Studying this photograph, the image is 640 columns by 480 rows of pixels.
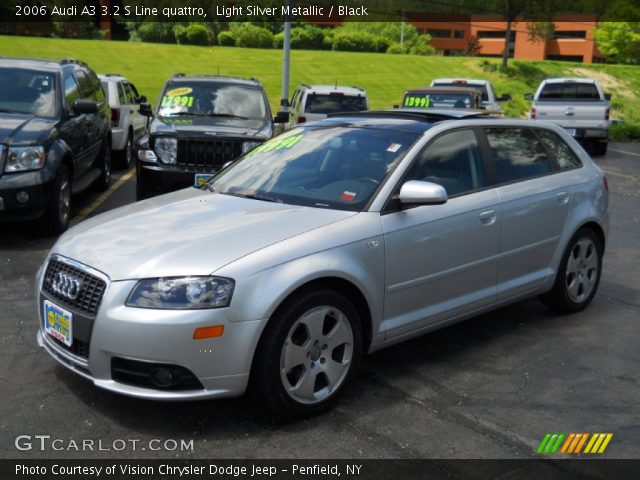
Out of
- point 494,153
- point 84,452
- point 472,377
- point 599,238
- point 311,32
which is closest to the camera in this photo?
point 84,452

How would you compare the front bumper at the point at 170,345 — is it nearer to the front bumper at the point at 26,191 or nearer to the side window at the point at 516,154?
the side window at the point at 516,154

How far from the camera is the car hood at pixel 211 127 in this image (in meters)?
9.16

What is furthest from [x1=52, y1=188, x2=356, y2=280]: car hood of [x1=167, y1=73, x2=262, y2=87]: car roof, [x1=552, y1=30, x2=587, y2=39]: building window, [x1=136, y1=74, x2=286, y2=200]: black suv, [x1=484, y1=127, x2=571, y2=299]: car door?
[x1=552, y1=30, x2=587, y2=39]: building window

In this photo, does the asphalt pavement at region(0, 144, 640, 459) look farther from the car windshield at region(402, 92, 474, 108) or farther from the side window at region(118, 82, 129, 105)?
the car windshield at region(402, 92, 474, 108)

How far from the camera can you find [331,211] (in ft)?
14.7

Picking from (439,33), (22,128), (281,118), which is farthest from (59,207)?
(439,33)

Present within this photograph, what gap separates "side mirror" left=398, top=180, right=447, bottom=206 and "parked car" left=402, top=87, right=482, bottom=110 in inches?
503

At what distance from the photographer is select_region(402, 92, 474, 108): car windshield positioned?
55.5ft

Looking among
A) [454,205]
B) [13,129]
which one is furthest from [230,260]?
[13,129]

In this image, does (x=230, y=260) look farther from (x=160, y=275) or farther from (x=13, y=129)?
(x=13, y=129)

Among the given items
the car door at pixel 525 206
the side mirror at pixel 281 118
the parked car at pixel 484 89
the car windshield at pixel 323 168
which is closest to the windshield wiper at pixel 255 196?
the car windshield at pixel 323 168

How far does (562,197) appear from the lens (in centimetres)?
583

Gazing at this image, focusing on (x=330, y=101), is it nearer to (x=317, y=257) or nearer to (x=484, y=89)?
(x=484, y=89)

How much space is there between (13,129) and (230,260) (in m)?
4.97
